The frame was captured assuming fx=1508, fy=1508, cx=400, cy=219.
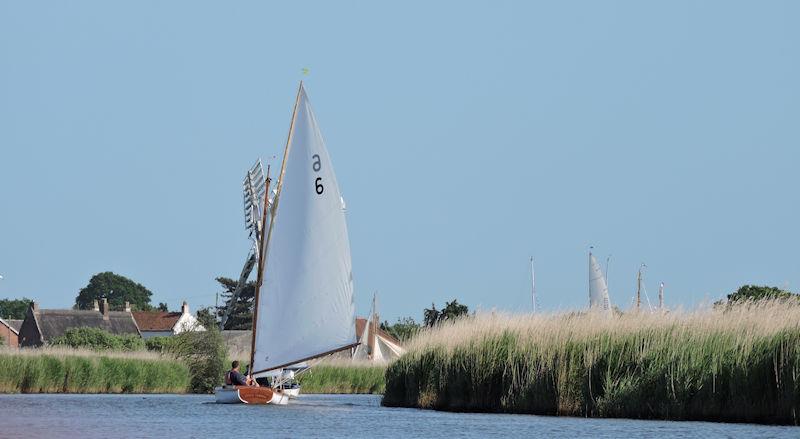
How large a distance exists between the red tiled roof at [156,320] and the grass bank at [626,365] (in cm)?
10192

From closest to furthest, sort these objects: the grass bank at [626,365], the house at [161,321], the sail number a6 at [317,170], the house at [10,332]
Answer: the grass bank at [626,365] → the sail number a6 at [317,170] → the house at [10,332] → the house at [161,321]

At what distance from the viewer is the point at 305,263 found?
158 ft

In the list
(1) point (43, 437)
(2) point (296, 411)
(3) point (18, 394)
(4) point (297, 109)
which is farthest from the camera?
(3) point (18, 394)

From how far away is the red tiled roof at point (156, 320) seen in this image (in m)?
140

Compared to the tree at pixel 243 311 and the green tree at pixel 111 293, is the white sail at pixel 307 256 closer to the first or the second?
the tree at pixel 243 311

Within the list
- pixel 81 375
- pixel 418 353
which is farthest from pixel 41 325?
pixel 418 353

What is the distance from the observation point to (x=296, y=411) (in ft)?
141

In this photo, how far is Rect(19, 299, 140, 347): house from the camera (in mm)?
116000

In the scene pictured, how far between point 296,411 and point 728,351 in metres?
15.3

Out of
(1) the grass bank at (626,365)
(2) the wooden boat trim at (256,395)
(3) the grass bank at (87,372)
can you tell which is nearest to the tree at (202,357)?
(3) the grass bank at (87,372)

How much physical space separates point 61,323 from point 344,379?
183 feet

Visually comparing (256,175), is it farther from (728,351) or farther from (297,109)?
(728,351)

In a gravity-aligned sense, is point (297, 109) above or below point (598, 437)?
above

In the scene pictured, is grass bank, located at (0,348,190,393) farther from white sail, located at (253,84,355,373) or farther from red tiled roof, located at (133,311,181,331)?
red tiled roof, located at (133,311,181,331)
